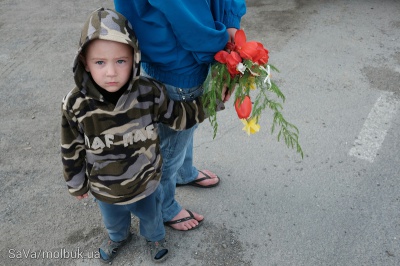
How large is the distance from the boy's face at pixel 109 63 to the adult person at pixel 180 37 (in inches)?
5.3

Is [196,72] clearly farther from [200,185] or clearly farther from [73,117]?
[200,185]

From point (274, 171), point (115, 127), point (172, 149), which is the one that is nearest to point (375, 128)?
point (274, 171)

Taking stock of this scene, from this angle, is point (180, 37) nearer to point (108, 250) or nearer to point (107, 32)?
point (107, 32)

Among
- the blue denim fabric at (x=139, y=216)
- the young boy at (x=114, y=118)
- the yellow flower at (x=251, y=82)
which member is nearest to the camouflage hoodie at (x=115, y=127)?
the young boy at (x=114, y=118)

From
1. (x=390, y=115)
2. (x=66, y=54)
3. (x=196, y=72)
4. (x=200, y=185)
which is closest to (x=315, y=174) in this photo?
(x=200, y=185)

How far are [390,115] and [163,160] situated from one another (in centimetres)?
227

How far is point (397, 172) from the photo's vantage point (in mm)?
2785

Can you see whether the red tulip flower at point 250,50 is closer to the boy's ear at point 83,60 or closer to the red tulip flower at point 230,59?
the red tulip flower at point 230,59

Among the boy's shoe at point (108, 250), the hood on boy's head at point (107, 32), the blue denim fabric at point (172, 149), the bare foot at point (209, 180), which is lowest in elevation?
the boy's shoe at point (108, 250)

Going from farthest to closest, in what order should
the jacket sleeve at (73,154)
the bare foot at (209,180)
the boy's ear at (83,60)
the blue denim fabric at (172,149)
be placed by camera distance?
the bare foot at (209,180), the blue denim fabric at (172,149), the jacket sleeve at (73,154), the boy's ear at (83,60)

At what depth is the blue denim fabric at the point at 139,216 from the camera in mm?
1994

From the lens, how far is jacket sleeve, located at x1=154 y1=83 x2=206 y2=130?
5.67 feet

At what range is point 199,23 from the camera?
151 centimetres

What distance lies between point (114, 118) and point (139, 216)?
0.69 m
